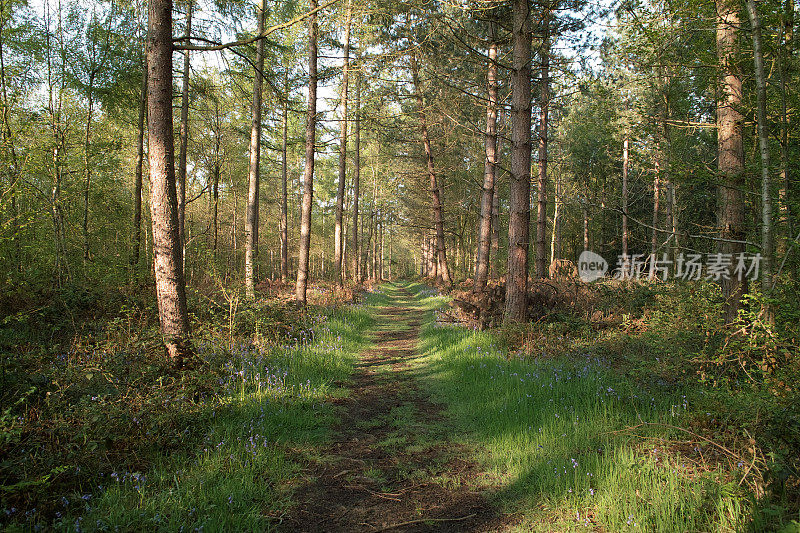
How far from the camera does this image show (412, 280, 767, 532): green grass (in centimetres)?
245

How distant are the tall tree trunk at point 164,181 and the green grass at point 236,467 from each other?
105 centimetres

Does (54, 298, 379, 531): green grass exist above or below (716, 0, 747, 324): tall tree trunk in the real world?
below

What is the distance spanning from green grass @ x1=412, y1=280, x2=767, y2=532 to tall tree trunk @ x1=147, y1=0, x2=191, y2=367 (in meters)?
3.83

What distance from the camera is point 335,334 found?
8750 mm

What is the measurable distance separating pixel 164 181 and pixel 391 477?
4233 mm

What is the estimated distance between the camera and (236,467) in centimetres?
321

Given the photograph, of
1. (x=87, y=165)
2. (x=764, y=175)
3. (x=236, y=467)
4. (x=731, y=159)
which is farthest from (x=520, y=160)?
(x=87, y=165)

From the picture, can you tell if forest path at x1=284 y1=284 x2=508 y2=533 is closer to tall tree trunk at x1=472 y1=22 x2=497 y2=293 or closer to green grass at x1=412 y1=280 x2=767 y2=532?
green grass at x1=412 y1=280 x2=767 y2=532

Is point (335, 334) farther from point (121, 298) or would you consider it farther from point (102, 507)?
point (102, 507)

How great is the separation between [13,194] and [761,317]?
32.2ft

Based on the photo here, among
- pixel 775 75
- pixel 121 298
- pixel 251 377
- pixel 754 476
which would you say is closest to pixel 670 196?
pixel 775 75

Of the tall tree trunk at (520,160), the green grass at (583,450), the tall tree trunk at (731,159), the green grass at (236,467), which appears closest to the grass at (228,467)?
the green grass at (236,467)

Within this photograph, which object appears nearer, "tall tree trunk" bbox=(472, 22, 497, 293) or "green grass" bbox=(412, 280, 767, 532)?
"green grass" bbox=(412, 280, 767, 532)

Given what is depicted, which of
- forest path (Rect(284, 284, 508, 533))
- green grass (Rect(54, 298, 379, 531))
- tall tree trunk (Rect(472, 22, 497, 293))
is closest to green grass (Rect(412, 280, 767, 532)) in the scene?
forest path (Rect(284, 284, 508, 533))
